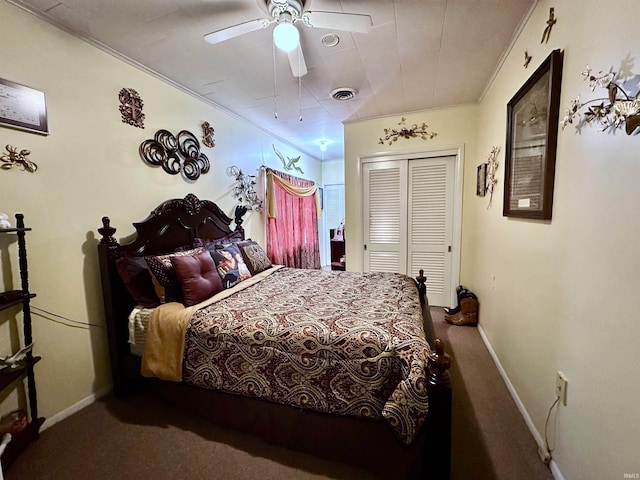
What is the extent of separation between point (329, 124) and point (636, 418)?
12.6ft

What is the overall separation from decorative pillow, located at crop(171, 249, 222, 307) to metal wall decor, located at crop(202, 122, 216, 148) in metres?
1.45

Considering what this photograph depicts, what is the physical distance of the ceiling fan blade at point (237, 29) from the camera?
1.58 m

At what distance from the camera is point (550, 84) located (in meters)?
1.40

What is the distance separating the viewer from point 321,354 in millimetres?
1366

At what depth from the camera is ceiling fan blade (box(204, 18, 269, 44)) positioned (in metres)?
1.58

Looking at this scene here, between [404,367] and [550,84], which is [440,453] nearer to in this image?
[404,367]

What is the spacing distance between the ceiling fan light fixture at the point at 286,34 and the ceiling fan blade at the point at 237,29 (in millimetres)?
114

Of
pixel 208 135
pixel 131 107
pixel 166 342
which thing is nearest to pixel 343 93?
pixel 208 135

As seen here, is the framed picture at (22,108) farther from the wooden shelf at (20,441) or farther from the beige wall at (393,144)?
the beige wall at (393,144)

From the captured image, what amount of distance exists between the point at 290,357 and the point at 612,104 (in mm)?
1719

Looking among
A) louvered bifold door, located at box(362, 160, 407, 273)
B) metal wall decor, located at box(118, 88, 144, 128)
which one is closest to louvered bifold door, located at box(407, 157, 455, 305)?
louvered bifold door, located at box(362, 160, 407, 273)

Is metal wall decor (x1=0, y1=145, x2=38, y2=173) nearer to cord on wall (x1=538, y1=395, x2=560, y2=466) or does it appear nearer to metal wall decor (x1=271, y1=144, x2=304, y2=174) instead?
metal wall decor (x1=271, y1=144, x2=304, y2=174)

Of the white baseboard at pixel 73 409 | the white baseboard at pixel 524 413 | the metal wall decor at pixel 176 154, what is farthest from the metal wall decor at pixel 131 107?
the white baseboard at pixel 524 413

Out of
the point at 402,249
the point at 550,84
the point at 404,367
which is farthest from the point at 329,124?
the point at 404,367
